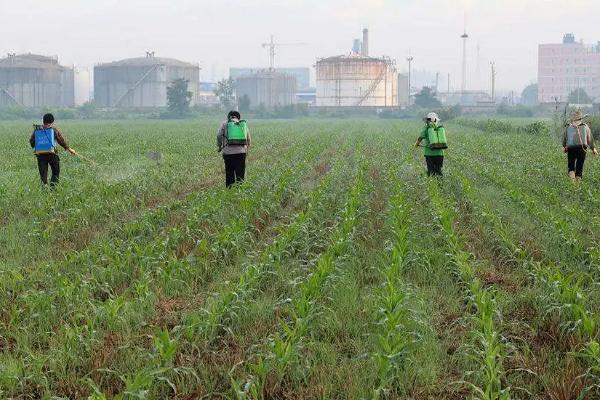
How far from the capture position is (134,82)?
110 metres

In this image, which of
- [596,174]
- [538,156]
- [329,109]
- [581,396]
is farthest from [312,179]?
[329,109]

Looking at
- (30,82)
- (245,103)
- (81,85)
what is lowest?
(245,103)

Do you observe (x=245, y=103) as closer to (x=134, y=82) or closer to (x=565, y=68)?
(x=134, y=82)

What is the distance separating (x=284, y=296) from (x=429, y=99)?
99.9m

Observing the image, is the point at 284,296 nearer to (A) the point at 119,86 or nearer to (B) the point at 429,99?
(B) the point at 429,99

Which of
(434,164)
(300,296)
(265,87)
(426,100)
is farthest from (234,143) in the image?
(265,87)

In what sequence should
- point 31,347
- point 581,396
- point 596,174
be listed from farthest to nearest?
point 596,174 → point 31,347 → point 581,396

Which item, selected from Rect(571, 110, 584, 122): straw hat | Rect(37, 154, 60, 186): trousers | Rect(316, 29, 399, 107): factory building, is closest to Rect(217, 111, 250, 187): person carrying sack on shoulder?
Rect(37, 154, 60, 186): trousers

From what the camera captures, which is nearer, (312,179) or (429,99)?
(312,179)

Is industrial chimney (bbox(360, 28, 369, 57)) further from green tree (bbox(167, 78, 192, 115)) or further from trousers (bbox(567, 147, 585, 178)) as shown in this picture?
trousers (bbox(567, 147, 585, 178))

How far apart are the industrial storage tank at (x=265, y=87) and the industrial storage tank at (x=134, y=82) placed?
58.0 ft

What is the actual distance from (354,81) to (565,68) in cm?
7813

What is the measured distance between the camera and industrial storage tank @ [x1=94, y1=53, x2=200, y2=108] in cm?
10975

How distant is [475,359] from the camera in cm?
523
